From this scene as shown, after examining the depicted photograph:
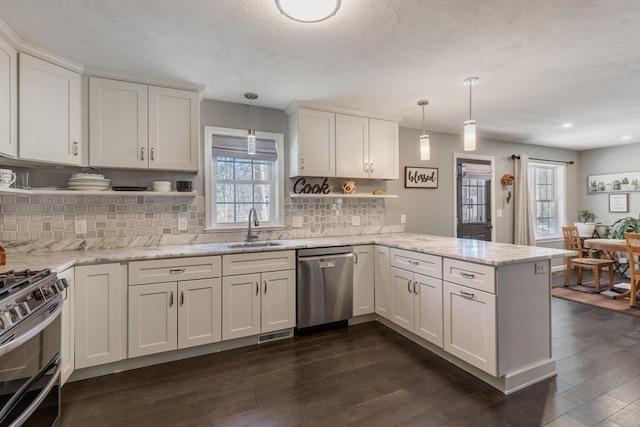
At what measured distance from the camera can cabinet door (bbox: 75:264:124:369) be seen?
2209 millimetres

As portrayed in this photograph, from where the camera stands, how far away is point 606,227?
573 centimetres

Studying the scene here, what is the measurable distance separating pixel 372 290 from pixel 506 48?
2445 mm

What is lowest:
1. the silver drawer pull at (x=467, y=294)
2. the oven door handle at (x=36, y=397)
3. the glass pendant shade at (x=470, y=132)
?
the oven door handle at (x=36, y=397)

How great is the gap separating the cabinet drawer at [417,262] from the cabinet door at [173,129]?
2102mm

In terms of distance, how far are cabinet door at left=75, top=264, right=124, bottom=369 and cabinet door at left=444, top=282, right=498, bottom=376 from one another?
252 cm

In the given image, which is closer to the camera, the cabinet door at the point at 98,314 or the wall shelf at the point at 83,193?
the cabinet door at the point at 98,314

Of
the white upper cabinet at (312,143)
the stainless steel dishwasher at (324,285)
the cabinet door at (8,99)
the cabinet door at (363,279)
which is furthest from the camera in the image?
the white upper cabinet at (312,143)

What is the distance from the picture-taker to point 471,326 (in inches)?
87.3

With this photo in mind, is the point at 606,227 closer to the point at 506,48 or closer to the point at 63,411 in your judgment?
the point at 506,48

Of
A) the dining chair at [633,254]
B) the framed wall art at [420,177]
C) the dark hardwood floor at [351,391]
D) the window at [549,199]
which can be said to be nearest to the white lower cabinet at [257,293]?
the dark hardwood floor at [351,391]

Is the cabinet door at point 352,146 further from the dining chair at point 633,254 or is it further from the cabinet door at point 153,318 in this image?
the dining chair at point 633,254

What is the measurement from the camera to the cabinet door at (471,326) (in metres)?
2.06

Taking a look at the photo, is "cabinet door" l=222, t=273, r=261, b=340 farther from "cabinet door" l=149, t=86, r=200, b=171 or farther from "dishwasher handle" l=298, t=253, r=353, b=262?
"cabinet door" l=149, t=86, r=200, b=171

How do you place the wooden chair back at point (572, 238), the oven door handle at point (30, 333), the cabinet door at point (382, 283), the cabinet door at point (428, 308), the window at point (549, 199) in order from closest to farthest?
the oven door handle at point (30, 333), the cabinet door at point (428, 308), the cabinet door at point (382, 283), the wooden chair back at point (572, 238), the window at point (549, 199)
